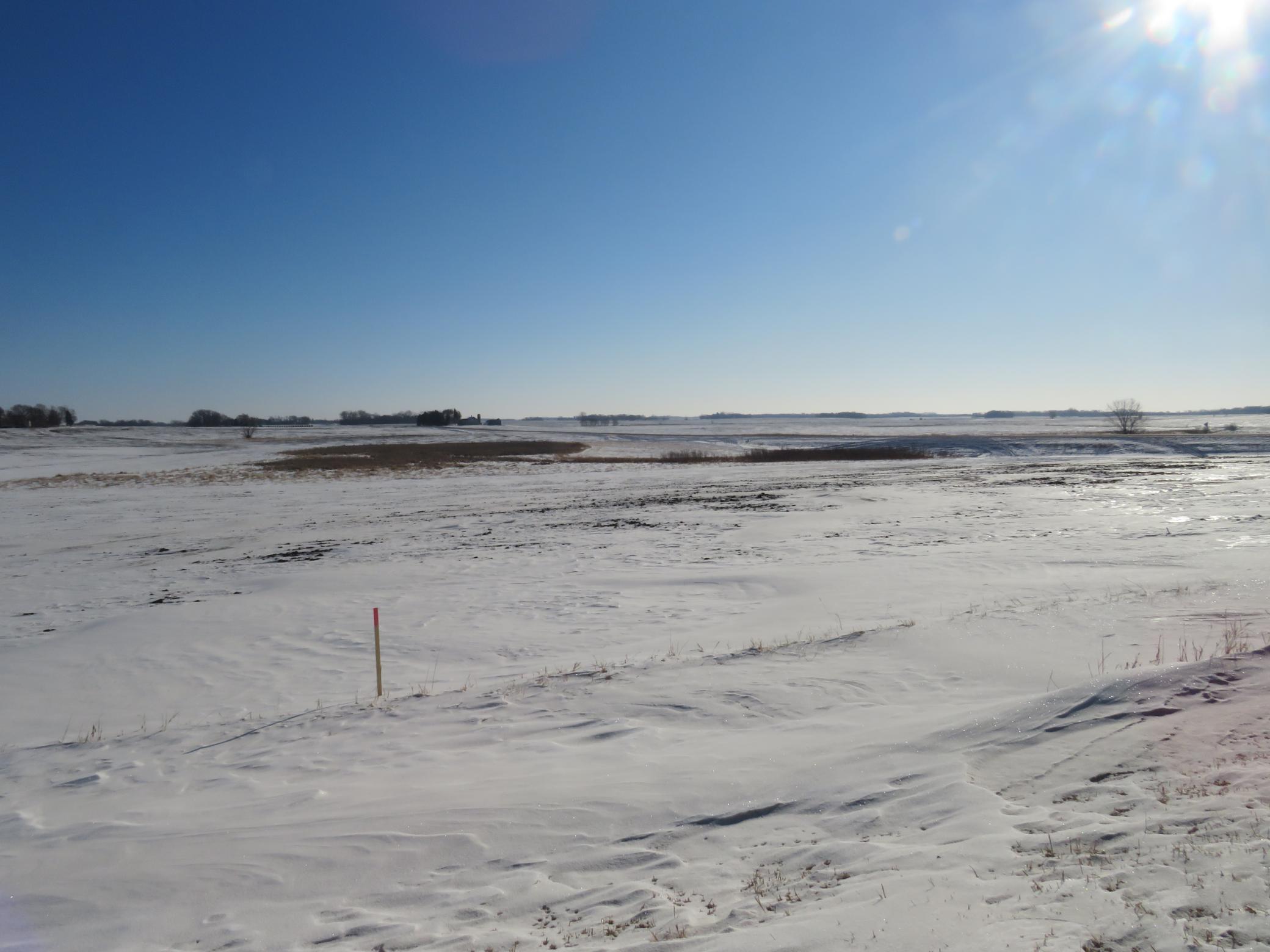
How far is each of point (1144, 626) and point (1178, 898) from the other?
7195 mm

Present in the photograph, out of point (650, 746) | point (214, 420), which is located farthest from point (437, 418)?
point (650, 746)

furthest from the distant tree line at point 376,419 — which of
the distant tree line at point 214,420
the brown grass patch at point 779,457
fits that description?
the brown grass patch at point 779,457

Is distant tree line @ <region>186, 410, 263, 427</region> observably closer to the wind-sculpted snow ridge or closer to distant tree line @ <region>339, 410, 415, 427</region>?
distant tree line @ <region>339, 410, 415, 427</region>

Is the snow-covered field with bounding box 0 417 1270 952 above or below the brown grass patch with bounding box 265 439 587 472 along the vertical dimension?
below

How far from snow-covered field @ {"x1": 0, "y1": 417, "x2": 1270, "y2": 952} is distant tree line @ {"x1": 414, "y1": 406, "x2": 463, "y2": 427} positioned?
393ft

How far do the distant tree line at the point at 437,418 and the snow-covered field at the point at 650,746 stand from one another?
119660mm

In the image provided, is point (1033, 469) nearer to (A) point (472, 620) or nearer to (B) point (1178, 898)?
(A) point (472, 620)

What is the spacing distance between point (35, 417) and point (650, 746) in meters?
149

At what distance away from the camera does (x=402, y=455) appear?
55.9 m

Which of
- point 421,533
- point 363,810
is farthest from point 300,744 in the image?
point 421,533

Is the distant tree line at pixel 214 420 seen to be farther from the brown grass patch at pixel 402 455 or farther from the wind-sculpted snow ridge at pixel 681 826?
the wind-sculpted snow ridge at pixel 681 826

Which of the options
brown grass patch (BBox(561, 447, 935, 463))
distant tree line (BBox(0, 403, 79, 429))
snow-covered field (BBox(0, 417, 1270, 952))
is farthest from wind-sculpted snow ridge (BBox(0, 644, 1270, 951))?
distant tree line (BBox(0, 403, 79, 429))

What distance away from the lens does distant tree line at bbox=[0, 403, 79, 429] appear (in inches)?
4277

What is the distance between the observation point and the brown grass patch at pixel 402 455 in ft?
149
